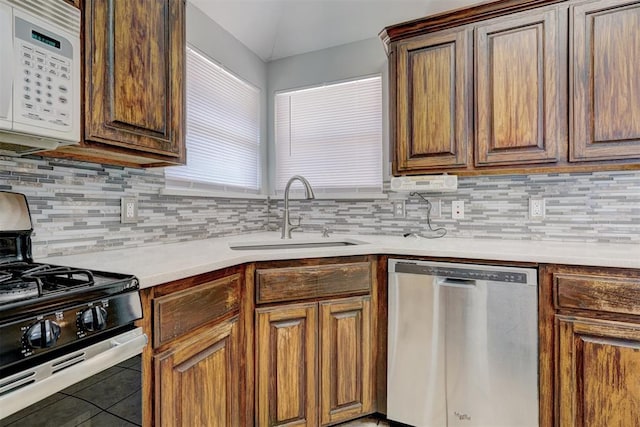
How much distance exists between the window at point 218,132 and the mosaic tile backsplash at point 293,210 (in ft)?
0.48

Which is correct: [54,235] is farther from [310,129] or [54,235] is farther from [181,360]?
[310,129]

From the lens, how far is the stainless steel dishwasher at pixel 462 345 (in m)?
1.50

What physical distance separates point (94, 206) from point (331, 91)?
1744 mm

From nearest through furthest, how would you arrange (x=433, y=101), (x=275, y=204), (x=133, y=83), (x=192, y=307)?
(x=192, y=307) → (x=133, y=83) → (x=433, y=101) → (x=275, y=204)

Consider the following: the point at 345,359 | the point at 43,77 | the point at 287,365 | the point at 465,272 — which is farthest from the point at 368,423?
the point at 43,77

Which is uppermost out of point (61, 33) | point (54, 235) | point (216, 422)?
point (61, 33)

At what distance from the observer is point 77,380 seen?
79 centimetres

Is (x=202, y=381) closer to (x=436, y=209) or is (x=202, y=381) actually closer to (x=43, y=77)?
(x=43, y=77)

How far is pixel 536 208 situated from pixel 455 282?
0.82 metres

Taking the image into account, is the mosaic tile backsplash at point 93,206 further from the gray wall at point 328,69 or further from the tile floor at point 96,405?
the gray wall at point 328,69

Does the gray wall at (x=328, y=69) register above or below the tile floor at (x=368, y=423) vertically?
above

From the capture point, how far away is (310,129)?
2.67 meters

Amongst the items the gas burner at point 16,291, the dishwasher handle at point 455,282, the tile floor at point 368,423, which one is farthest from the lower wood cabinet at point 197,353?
the dishwasher handle at point 455,282

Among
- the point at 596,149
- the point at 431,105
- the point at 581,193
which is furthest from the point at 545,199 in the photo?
the point at 431,105
